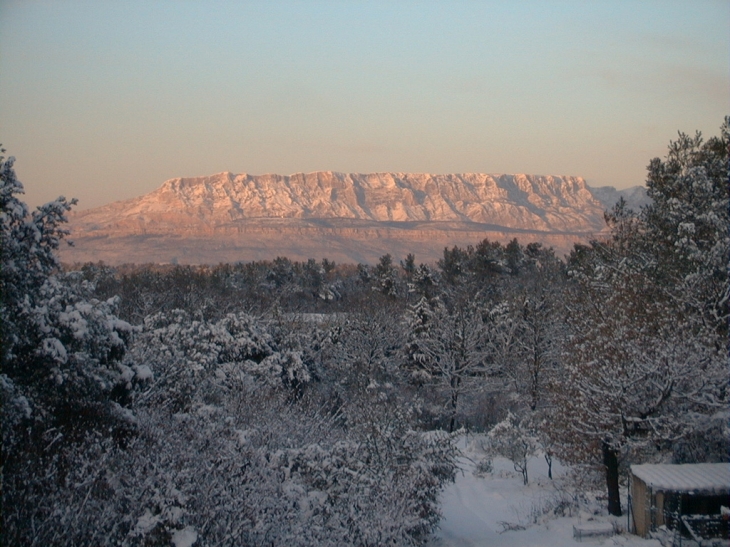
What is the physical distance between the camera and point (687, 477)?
13.0 m

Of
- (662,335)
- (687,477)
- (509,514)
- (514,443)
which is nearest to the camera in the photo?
(687,477)

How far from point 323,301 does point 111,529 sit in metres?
56.8

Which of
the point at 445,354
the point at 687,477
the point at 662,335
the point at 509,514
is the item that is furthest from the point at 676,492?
the point at 445,354

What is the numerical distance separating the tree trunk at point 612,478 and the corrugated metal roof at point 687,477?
2.06 meters

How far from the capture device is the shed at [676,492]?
12.6 m

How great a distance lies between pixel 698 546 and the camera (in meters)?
12.1

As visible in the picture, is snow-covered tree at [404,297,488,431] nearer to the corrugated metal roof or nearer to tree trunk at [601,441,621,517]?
tree trunk at [601,441,621,517]

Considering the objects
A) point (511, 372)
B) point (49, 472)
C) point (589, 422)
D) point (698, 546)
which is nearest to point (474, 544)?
point (589, 422)

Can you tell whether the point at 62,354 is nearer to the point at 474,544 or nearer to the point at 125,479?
the point at 125,479

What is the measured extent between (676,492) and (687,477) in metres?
0.55

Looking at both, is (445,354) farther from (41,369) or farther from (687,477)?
(41,369)

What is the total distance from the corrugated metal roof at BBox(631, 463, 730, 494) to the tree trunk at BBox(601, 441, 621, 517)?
206 centimetres

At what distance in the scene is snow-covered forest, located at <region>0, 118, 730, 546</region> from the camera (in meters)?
9.27

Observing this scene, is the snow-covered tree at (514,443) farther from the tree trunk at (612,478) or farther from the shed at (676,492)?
the shed at (676,492)
